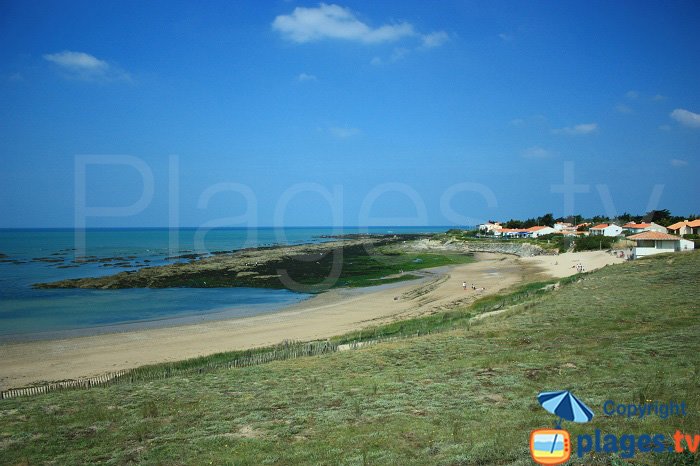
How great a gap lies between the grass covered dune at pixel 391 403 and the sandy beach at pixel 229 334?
8289 mm

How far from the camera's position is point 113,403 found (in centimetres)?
1412

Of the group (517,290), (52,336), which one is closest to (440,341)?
(517,290)

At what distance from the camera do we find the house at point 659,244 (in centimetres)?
4722

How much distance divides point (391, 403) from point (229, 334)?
20117mm

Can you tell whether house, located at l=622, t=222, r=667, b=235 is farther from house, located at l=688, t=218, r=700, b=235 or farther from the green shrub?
the green shrub

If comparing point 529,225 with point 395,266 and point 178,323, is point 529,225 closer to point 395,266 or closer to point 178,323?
point 395,266

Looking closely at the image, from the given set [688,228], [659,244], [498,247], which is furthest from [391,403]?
[498,247]

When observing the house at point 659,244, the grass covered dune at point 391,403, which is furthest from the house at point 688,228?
the grass covered dune at point 391,403

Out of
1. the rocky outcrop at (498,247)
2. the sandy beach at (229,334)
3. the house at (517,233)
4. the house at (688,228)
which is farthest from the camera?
the house at (517,233)

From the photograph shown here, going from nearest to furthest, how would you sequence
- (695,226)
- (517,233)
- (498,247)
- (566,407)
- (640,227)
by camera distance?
(566,407)
(695,226)
(640,227)
(498,247)
(517,233)

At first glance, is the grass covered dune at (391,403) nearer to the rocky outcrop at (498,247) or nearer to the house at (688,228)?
the house at (688,228)

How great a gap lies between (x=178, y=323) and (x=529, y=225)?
453ft

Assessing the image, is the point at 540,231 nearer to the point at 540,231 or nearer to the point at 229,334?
the point at 540,231

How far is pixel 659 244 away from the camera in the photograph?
48.1 meters
